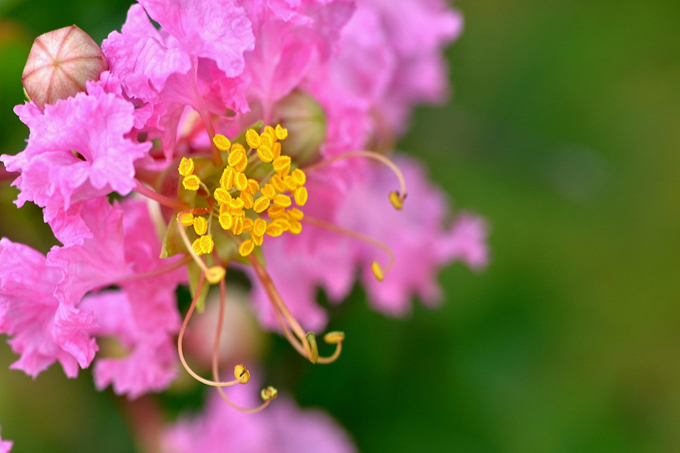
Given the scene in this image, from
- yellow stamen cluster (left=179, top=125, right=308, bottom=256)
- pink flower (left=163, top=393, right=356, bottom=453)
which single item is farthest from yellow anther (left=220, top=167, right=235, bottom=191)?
pink flower (left=163, top=393, right=356, bottom=453)

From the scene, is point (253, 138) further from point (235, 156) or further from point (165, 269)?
point (165, 269)

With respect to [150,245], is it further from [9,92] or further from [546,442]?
[546,442]

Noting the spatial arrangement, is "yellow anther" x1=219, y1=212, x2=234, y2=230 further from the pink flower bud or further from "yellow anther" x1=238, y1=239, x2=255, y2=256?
the pink flower bud

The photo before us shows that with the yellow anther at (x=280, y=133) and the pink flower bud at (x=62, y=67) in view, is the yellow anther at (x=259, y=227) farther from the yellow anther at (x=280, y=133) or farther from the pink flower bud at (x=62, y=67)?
the pink flower bud at (x=62, y=67)

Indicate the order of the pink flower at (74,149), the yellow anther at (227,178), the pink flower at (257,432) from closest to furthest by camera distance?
the pink flower at (74,149), the yellow anther at (227,178), the pink flower at (257,432)

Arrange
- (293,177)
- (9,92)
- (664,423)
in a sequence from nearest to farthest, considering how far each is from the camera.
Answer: (293,177)
(9,92)
(664,423)

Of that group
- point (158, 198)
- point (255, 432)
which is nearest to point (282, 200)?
point (158, 198)

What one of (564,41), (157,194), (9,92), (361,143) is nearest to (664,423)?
(564,41)

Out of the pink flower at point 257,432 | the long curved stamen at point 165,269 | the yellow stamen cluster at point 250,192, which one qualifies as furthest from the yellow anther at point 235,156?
the pink flower at point 257,432
